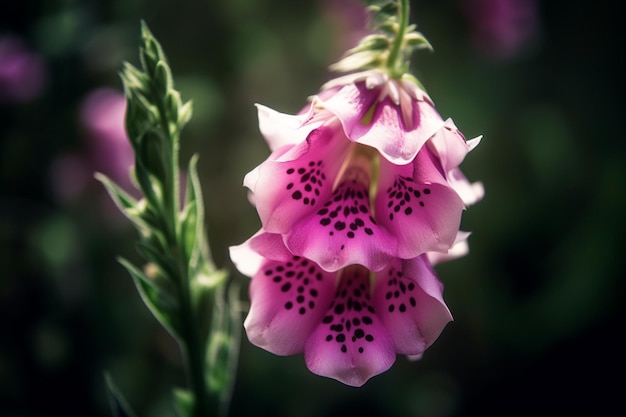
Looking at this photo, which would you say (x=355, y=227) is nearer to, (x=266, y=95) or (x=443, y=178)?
(x=443, y=178)

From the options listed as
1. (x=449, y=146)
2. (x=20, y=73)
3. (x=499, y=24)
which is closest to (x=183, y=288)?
(x=449, y=146)

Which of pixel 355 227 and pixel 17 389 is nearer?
pixel 355 227

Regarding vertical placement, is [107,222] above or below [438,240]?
below

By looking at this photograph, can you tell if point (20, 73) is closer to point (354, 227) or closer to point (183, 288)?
point (183, 288)

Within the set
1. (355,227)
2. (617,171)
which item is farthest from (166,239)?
(617,171)

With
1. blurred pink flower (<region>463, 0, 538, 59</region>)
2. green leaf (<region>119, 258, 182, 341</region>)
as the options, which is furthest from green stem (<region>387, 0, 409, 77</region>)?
blurred pink flower (<region>463, 0, 538, 59</region>)

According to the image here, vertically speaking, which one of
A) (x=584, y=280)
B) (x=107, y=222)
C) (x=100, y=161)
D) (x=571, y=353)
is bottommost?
(x=571, y=353)

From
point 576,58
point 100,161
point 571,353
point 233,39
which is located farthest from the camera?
point 576,58

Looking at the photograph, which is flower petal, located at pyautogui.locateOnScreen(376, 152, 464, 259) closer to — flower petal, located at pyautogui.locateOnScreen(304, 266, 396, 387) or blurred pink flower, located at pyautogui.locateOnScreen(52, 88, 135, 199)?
flower petal, located at pyautogui.locateOnScreen(304, 266, 396, 387)
